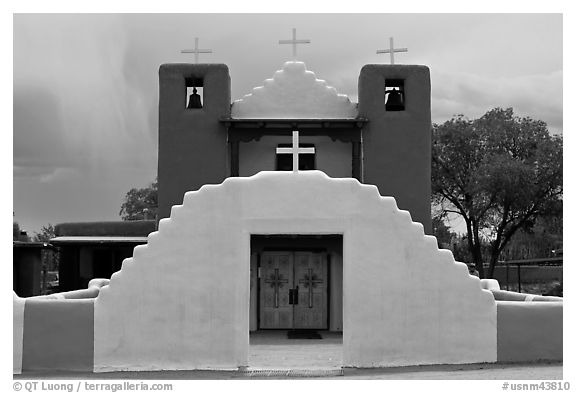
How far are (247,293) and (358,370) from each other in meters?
2.40

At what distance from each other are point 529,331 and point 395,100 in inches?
337

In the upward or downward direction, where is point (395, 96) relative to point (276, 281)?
upward

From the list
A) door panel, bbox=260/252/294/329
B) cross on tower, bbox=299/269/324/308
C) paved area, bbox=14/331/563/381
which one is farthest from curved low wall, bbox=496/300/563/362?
door panel, bbox=260/252/294/329

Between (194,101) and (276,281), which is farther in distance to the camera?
(194,101)

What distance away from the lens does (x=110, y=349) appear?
14250mm

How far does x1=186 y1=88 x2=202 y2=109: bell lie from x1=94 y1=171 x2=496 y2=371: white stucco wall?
297 inches

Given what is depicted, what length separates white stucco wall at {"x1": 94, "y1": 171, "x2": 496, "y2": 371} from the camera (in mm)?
14289

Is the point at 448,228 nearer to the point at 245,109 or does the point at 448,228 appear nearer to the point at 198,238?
the point at 245,109

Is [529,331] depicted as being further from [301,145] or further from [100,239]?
[100,239]

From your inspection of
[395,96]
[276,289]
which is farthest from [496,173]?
[276,289]

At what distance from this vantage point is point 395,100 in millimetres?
21344

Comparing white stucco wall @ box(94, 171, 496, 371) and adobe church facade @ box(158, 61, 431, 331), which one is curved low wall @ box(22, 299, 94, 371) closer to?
white stucco wall @ box(94, 171, 496, 371)

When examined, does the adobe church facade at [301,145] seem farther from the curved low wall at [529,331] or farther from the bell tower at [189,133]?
the curved low wall at [529,331]
